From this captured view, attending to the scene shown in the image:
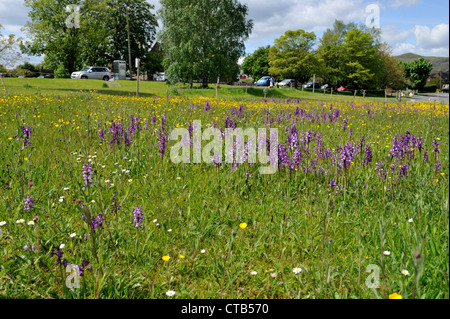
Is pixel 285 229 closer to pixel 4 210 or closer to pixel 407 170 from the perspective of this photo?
pixel 407 170

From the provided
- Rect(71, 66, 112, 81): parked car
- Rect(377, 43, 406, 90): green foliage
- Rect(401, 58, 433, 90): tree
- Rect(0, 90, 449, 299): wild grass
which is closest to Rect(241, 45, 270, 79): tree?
Rect(377, 43, 406, 90): green foliage

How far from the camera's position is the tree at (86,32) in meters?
47.4

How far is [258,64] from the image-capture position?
8412 centimetres

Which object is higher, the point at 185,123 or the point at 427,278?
the point at 185,123

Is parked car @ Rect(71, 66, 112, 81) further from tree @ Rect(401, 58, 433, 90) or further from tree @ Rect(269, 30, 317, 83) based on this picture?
tree @ Rect(401, 58, 433, 90)

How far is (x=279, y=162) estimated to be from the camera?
3.95 meters

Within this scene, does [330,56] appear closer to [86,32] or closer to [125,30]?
[125,30]

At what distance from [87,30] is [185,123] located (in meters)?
49.8

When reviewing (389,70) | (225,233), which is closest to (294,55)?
(389,70)

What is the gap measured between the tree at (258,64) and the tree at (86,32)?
107ft

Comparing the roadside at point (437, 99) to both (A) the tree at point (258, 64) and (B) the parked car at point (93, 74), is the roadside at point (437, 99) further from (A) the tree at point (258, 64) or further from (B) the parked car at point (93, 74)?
(A) the tree at point (258, 64)

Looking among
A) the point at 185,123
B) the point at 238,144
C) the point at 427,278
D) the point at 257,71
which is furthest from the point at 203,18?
the point at 257,71

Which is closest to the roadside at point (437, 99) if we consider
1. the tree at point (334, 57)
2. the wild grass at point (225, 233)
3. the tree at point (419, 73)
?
the wild grass at point (225, 233)
